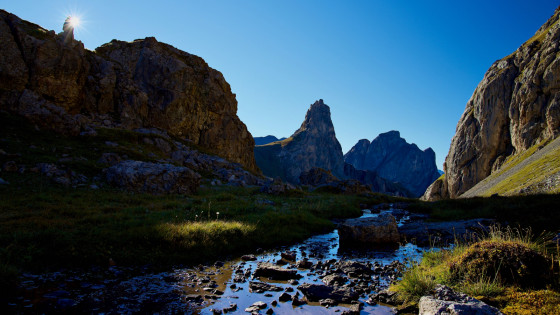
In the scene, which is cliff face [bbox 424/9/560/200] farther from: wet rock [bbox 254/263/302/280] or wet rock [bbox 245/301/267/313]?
wet rock [bbox 245/301/267/313]

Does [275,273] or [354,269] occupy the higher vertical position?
[275,273]

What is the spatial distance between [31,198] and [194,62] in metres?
85.1

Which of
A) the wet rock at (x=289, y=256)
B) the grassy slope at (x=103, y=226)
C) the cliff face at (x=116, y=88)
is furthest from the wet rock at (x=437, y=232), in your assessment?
the cliff face at (x=116, y=88)

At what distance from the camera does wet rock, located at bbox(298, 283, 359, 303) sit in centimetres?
1050

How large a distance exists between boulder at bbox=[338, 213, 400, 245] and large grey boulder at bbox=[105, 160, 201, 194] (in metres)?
22.4

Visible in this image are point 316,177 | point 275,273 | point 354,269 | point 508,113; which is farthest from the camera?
point 316,177

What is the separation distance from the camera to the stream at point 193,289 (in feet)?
30.4

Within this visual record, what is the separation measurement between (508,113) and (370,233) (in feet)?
413

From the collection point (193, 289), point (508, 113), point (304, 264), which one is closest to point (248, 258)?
point (304, 264)

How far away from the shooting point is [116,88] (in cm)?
7012

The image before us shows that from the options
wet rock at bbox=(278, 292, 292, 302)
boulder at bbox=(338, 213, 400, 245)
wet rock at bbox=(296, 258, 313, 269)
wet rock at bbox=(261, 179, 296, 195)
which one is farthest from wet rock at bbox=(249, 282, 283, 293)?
wet rock at bbox=(261, 179, 296, 195)

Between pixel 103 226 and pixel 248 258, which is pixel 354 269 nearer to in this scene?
pixel 248 258

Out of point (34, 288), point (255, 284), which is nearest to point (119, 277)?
point (34, 288)

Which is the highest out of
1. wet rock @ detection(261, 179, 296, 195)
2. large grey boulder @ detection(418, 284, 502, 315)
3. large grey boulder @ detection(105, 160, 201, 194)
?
large grey boulder @ detection(105, 160, 201, 194)
